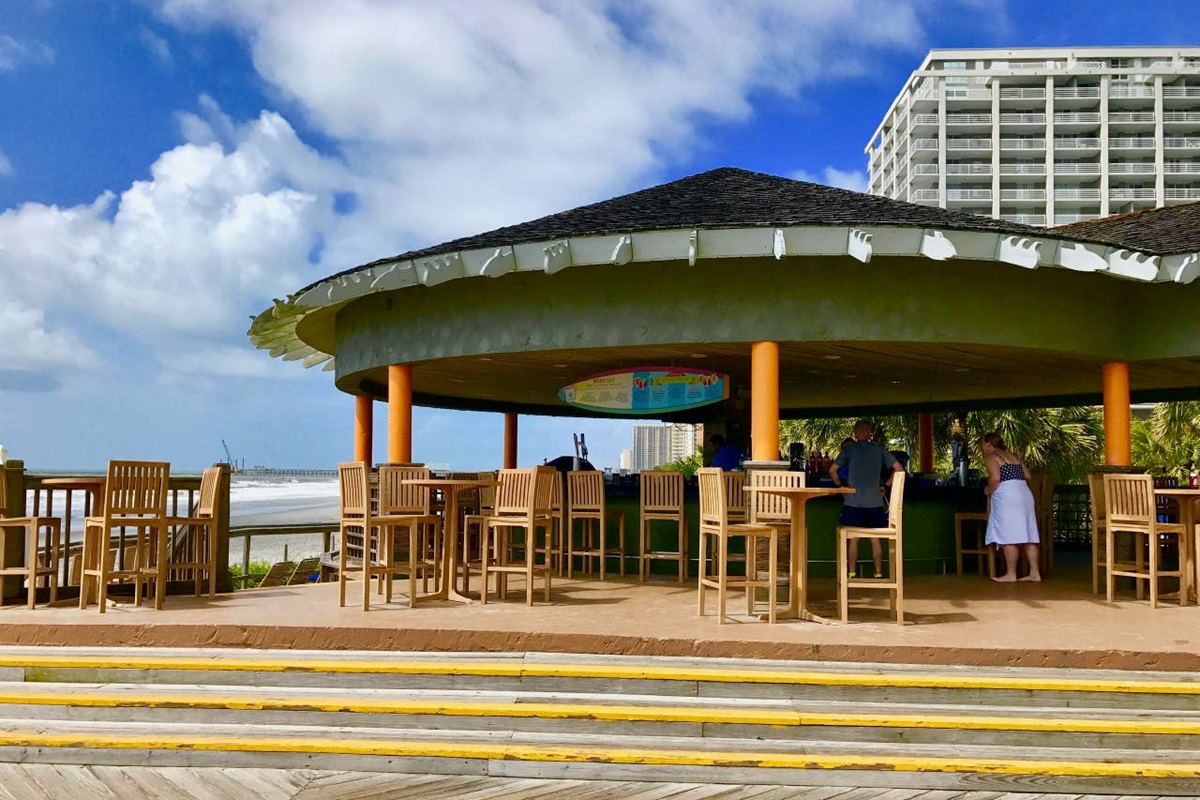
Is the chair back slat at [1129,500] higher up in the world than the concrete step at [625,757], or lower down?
higher up

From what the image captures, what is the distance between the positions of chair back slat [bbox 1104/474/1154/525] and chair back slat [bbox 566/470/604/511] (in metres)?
4.70

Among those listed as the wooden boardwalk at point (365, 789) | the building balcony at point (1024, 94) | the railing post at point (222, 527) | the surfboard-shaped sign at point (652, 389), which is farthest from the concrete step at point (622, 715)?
the building balcony at point (1024, 94)

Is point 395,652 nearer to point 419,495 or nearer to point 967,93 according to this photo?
point 419,495

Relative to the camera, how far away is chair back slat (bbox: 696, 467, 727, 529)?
24.0ft

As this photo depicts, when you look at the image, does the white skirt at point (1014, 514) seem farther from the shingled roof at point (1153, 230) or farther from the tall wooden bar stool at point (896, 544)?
the tall wooden bar stool at point (896, 544)

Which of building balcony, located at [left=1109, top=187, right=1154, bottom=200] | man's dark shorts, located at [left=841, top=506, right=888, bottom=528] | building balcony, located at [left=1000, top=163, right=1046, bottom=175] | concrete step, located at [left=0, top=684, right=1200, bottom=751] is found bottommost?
concrete step, located at [left=0, top=684, right=1200, bottom=751]

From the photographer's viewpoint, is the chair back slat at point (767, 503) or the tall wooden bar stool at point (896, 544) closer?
the tall wooden bar stool at point (896, 544)

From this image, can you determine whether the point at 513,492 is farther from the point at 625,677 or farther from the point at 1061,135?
the point at 1061,135

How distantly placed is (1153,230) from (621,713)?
8.92m

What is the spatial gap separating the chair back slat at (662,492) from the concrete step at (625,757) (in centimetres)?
424

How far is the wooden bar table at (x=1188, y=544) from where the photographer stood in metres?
8.48

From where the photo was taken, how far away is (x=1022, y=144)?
265ft

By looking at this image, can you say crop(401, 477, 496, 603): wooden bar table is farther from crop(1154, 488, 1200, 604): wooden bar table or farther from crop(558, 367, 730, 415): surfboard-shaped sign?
crop(1154, 488, 1200, 604): wooden bar table

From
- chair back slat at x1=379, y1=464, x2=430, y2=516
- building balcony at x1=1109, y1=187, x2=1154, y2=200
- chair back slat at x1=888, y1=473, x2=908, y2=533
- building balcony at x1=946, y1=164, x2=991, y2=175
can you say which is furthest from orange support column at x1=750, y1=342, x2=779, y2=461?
building balcony at x1=1109, y1=187, x2=1154, y2=200
